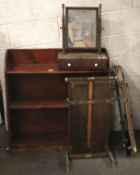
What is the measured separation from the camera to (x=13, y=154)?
2656 millimetres

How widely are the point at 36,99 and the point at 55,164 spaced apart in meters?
0.68

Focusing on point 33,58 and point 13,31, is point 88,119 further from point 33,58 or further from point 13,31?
point 13,31

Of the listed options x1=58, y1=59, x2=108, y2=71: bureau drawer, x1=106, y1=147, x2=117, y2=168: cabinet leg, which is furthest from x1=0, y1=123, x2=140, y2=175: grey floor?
x1=58, y1=59, x2=108, y2=71: bureau drawer

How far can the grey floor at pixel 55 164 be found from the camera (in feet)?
7.84

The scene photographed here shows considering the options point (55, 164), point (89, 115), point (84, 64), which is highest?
point (84, 64)

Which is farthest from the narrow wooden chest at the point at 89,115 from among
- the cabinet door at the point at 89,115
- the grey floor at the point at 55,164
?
the grey floor at the point at 55,164

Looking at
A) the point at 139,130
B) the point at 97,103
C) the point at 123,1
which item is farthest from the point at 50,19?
the point at 139,130

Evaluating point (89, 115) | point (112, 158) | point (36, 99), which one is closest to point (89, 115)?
point (89, 115)

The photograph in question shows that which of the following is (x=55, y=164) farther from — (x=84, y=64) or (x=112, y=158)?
(x=84, y=64)

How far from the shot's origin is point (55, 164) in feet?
8.20

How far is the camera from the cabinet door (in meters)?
2.41

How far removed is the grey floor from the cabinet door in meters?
0.15

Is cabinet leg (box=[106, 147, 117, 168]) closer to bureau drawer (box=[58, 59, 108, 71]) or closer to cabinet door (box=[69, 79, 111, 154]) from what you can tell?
cabinet door (box=[69, 79, 111, 154])

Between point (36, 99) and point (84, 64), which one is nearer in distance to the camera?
point (84, 64)
